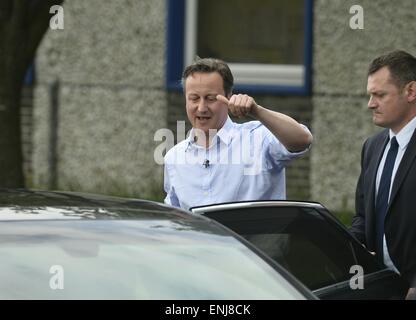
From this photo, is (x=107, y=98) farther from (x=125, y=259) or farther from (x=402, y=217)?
(x=125, y=259)

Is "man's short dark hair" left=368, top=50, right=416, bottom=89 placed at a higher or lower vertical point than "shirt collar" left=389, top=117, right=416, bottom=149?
higher

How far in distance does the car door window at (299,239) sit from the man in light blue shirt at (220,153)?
0.47 meters

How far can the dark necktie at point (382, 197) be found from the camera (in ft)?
19.6

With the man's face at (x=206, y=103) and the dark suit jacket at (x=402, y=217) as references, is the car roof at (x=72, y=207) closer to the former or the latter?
the man's face at (x=206, y=103)

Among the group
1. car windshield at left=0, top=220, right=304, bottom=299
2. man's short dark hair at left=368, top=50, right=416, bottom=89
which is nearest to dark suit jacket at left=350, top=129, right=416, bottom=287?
man's short dark hair at left=368, top=50, right=416, bottom=89

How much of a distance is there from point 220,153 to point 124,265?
6.46ft

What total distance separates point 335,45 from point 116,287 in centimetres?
915

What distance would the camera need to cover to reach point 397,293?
5.56 metres

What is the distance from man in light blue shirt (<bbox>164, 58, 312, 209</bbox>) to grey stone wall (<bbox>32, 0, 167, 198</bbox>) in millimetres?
7373

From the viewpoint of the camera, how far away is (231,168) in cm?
605

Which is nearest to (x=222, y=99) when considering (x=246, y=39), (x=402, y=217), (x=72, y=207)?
(x=402, y=217)

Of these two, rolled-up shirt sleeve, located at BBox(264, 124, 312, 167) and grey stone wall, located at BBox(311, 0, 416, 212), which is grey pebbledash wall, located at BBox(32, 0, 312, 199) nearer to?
grey stone wall, located at BBox(311, 0, 416, 212)

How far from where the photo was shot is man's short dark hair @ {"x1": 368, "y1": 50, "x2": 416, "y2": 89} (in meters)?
6.01
